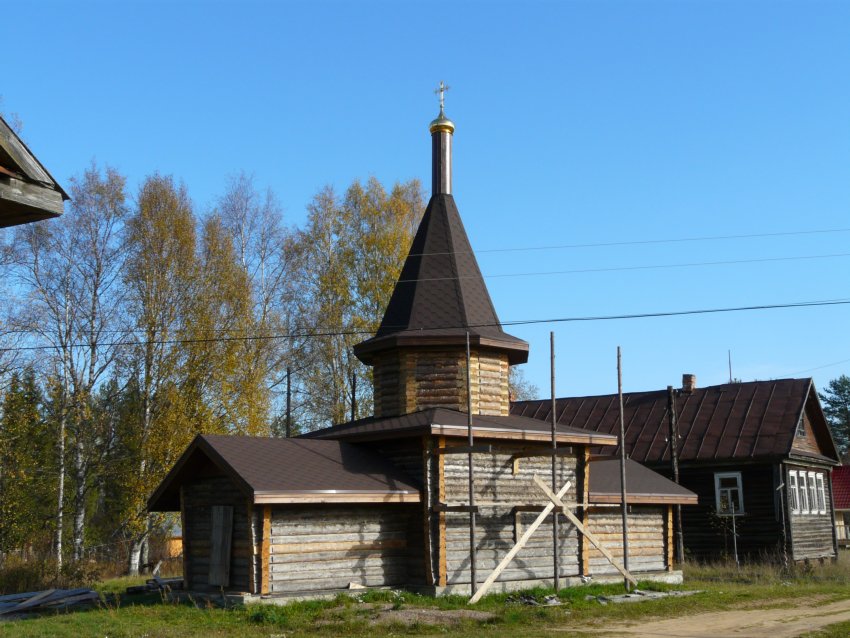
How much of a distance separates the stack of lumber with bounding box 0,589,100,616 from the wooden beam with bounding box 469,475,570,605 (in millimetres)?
8245

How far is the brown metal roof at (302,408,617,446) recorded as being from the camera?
18688mm

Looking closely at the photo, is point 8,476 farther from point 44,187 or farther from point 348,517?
point 44,187

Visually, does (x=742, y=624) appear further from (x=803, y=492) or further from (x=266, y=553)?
(x=803, y=492)

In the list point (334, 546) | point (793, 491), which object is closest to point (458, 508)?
point (334, 546)

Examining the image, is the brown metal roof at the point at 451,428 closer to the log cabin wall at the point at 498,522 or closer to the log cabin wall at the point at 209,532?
the log cabin wall at the point at 498,522

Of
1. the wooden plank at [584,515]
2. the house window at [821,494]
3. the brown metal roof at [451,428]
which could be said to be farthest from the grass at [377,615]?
the house window at [821,494]

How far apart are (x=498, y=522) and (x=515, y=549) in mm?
1414

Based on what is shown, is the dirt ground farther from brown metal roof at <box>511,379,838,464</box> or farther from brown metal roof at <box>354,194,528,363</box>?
brown metal roof at <box>511,379,838,464</box>

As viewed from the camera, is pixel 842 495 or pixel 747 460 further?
pixel 842 495

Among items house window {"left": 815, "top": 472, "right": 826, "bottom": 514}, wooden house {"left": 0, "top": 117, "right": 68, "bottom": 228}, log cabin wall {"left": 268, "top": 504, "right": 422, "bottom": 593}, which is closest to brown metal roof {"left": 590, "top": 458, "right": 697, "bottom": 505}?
log cabin wall {"left": 268, "top": 504, "right": 422, "bottom": 593}

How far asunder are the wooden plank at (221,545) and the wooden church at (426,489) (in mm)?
40

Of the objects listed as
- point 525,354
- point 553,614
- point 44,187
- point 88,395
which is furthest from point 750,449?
point 44,187

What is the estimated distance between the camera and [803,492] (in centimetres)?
3045

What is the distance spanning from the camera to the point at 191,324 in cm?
2927
